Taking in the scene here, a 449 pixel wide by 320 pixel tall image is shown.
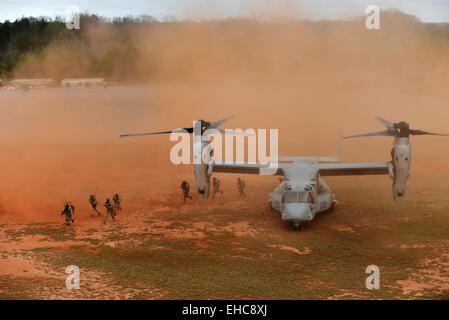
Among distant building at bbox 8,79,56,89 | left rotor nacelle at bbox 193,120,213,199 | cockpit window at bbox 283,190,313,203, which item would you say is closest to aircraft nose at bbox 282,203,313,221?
cockpit window at bbox 283,190,313,203

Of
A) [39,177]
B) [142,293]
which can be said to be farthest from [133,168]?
[142,293]

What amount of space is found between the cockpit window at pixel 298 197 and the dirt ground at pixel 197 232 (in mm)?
1965

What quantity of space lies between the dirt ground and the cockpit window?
196cm

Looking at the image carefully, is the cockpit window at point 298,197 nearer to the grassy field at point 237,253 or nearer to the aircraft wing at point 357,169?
the grassy field at point 237,253

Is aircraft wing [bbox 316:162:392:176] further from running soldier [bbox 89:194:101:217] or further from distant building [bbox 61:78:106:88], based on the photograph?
distant building [bbox 61:78:106:88]

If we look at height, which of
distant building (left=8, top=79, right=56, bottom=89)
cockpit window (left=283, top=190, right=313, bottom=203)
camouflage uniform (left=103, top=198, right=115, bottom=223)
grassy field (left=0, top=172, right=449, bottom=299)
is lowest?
grassy field (left=0, top=172, right=449, bottom=299)

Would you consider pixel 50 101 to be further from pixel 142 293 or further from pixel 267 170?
pixel 142 293

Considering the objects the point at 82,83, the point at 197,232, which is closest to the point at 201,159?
the point at 197,232

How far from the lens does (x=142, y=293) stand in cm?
1902

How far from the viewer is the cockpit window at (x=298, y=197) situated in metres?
25.6

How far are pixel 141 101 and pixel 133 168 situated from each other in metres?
28.8

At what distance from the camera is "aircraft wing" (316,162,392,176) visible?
26370 millimetres

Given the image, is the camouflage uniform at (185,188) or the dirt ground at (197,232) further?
the camouflage uniform at (185,188)

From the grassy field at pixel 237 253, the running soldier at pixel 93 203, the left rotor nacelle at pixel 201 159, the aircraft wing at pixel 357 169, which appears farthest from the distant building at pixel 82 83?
the aircraft wing at pixel 357 169
